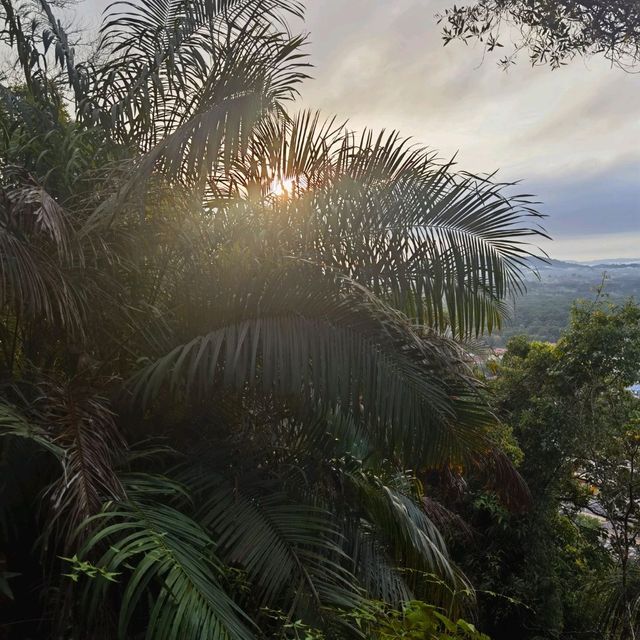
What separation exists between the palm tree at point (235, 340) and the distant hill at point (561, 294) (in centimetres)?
294

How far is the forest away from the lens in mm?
2246

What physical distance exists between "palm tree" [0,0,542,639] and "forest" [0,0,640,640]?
0.01m

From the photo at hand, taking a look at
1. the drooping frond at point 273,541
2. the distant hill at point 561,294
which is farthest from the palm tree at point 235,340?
the distant hill at point 561,294

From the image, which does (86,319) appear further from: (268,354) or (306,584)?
(306,584)

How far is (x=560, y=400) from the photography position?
7.07 m

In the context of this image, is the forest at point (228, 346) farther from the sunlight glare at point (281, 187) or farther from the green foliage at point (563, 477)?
the green foliage at point (563, 477)

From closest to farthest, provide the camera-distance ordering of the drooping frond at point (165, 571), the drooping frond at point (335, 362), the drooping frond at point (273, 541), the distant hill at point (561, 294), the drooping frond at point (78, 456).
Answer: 1. the drooping frond at point (165, 571)
2. the drooping frond at point (78, 456)
3. the drooping frond at point (273, 541)
4. the drooping frond at point (335, 362)
5. the distant hill at point (561, 294)

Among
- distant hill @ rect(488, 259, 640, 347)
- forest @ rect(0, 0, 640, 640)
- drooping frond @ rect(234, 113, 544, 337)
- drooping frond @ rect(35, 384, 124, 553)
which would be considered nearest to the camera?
drooping frond @ rect(35, 384, 124, 553)

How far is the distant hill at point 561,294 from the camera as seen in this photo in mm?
7188

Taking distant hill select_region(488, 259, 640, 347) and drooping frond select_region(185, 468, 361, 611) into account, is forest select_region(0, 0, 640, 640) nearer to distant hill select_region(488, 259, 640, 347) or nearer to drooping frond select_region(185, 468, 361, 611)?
drooping frond select_region(185, 468, 361, 611)

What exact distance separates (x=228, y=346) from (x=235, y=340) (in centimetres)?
9

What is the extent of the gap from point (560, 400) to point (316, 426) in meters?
4.96

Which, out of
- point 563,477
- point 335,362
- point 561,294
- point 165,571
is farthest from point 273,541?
point 561,294

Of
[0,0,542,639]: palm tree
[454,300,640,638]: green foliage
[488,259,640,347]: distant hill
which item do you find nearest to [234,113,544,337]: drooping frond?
[0,0,542,639]: palm tree
